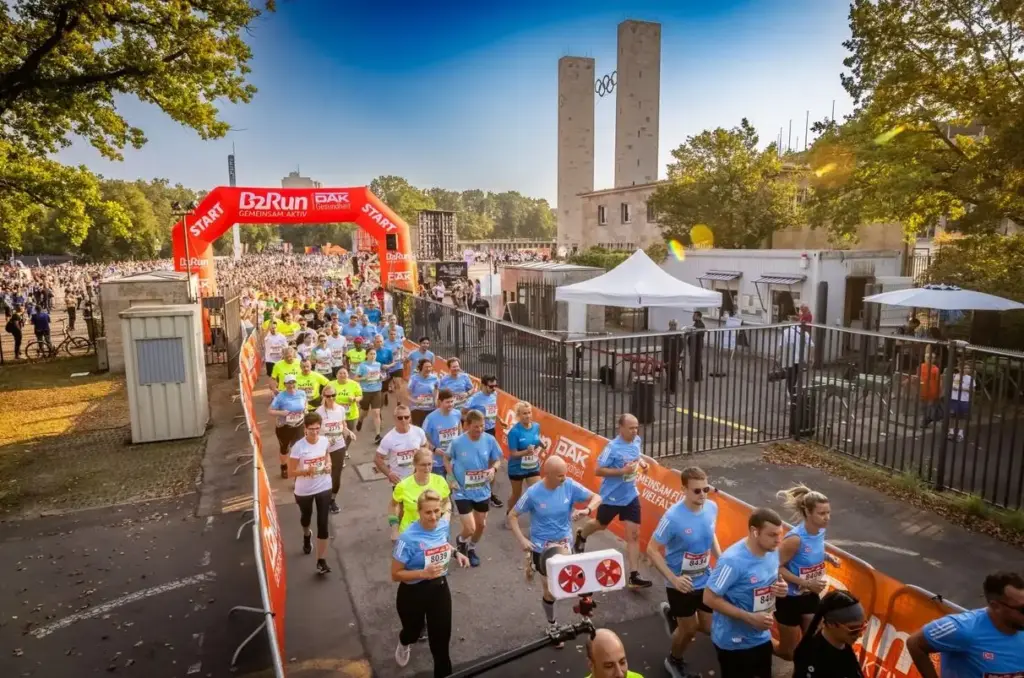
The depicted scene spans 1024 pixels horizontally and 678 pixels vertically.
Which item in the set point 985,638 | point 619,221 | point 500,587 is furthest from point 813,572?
point 619,221

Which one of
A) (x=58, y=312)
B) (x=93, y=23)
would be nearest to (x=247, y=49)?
(x=93, y=23)

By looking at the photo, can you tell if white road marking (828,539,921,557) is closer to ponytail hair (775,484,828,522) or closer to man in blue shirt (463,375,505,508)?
ponytail hair (775,484,828,522)

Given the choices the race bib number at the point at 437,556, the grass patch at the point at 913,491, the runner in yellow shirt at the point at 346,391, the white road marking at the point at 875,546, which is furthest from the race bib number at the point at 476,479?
the grass patch at the point at 913,491

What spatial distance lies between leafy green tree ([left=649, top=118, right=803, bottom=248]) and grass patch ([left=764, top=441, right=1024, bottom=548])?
20.1 meters

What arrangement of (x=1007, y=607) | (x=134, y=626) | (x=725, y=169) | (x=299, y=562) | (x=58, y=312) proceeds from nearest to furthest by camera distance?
(x=1007, y=607) < (x=134, y=626) < (x=299, y=562) < (x=725, y=169) < (x=58, y=312)

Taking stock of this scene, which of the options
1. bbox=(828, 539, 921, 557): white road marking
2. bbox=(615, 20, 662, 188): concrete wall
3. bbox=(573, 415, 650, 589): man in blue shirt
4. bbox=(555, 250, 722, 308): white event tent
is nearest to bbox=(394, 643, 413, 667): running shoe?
bbox=(573, 415, 650, 589): man in blue shirt

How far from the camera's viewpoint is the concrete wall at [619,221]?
43.5 meters

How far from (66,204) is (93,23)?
6.31 meters

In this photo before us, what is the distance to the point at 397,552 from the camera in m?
5.16

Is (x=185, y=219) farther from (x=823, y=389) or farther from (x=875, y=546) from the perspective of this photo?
(x=875, y=546)

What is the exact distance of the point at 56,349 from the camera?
22891 millimetres

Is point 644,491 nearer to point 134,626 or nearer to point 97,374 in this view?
point 134,626

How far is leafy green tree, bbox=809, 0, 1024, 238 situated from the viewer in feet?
47.2

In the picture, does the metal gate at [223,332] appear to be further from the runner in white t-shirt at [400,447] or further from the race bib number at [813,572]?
the race bib number at [813,572]
